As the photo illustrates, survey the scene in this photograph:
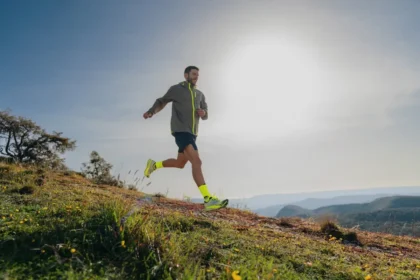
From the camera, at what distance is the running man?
7309 mm

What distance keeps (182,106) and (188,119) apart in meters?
0.33

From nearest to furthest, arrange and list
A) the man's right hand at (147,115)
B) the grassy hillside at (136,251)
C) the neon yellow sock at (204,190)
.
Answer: the grassy hillside at (136,251) → the neon yellow sock at (204,190) → the man's right hand at (147,115)

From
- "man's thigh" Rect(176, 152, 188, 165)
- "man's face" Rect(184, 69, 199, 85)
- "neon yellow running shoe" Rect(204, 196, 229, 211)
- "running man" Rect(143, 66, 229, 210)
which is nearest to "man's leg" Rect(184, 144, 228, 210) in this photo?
"running man" Rect(143, 66, 229, 210)

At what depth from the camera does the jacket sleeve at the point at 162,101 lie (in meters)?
7.67

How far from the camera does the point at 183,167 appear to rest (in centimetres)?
792

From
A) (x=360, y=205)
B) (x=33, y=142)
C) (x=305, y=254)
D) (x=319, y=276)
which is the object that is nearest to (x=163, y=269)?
(x=319, y=276)

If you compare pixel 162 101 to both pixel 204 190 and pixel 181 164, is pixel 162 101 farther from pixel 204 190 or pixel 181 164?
pixel 204 190

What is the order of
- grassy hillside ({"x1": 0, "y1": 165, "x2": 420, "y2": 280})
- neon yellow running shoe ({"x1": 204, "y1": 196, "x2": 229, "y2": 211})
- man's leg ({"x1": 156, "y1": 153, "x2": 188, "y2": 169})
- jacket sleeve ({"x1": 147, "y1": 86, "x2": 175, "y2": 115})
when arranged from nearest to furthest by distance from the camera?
grassy hillside ({"x1": 0, "y1": 165, "x2": 420, "y2": 280}) < neon yellow running shoe ({"x1": 204, "y1": 196, "x2": 229, "y2": 211}) < jacket sleeve ({"x1": 147, "y1": 86, "x2": 175, "y2": 115}) < man's leg ({"x1": 156, "y1": 153, "x2": 188, "y2": 169})

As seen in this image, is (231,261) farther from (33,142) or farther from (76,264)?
(33,142)

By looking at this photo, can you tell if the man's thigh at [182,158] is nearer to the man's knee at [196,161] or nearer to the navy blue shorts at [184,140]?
the navy blue shorts at [184,140]

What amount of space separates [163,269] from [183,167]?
4.96 m

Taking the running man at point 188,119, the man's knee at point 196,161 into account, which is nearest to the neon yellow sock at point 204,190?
the running man at point 188,119

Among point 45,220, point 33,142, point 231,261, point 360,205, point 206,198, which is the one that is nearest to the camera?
point 231,261

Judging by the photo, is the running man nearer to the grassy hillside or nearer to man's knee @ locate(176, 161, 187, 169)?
man's knee @ locate(176, 161, 187, 169)
